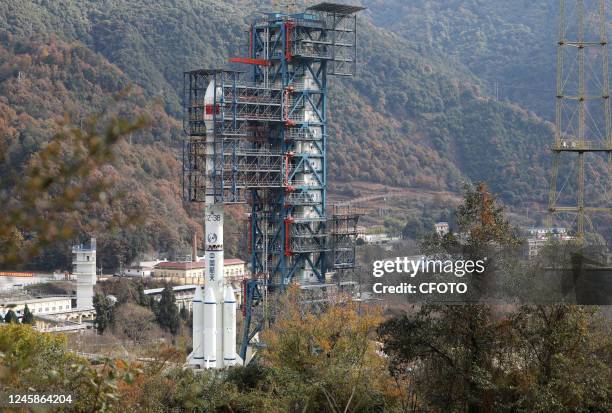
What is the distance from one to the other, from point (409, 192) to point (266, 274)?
5592 centimetres

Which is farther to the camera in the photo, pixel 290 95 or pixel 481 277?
pixel 290 95

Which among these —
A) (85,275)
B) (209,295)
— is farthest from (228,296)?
(85,275)

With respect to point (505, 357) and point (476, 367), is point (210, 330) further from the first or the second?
point (476, 367)

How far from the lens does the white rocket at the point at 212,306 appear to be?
38.4 metres

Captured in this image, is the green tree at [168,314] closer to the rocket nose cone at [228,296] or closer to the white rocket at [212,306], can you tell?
the white rocket at [212,306]

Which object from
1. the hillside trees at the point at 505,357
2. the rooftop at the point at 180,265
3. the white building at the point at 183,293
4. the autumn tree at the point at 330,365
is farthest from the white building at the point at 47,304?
the hillside trees at the point at 505,357

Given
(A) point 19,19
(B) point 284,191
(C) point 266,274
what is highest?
(A) point 19,19

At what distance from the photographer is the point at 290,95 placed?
40.7m

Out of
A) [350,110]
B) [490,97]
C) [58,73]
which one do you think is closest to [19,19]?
[58,73]

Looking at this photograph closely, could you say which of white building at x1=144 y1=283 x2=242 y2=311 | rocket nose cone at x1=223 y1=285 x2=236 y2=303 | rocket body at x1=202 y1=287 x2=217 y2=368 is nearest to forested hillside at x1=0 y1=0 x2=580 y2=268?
white building at x1=144 y1=283 x2=242 y2=311

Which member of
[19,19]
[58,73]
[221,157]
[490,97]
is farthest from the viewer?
[490,97]

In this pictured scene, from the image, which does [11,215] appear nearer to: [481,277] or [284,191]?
[481,277]

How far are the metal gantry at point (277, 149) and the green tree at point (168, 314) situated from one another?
449 inches

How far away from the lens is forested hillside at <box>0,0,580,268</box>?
80062 millimetres
